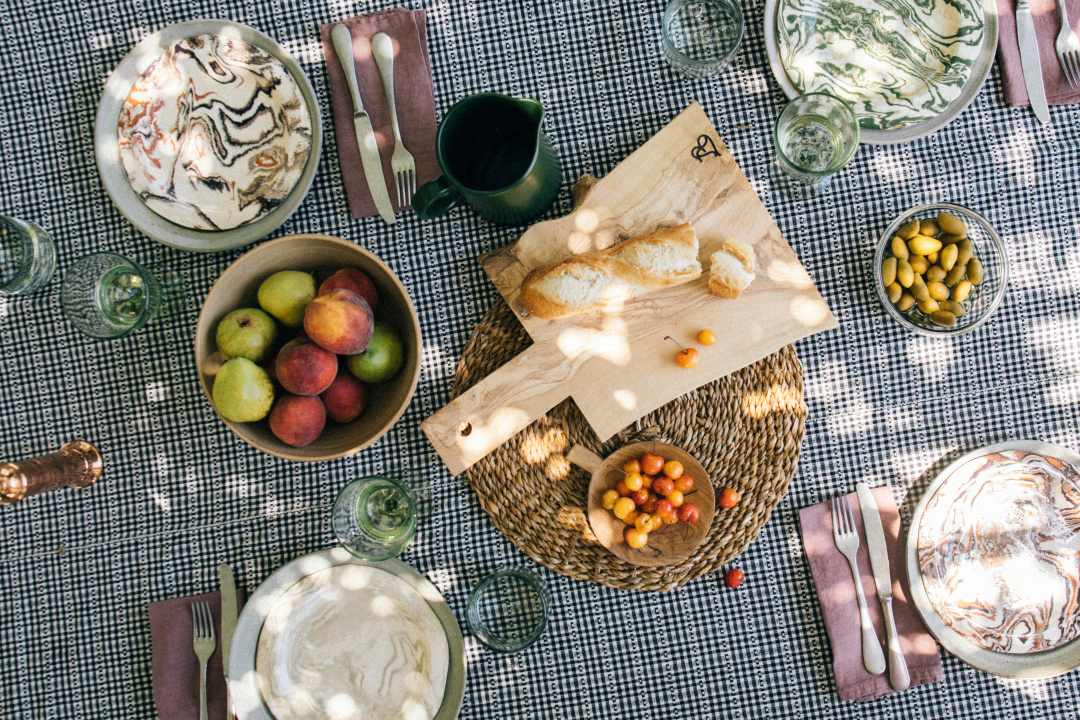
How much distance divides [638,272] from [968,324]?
63 centimetres

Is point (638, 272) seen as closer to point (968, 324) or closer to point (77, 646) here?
point (968, 324)

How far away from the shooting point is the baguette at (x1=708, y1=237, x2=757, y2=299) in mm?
1128

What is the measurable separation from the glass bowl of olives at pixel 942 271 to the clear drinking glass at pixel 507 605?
0.86 metres

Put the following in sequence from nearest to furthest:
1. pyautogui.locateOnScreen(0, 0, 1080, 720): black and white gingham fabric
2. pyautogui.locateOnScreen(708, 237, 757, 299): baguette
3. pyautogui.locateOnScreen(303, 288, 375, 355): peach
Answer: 1. pyautogui.locateOnScreen(303, 288, 375, 355): peach
2. pyautogui.locateOnScreen(708, 237, 757, 299): baguette
3. pyautogui.locateOnScreen(0, 0, 1080, 720): black and white gingham fabric

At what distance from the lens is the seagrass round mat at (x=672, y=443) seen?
3.93ft

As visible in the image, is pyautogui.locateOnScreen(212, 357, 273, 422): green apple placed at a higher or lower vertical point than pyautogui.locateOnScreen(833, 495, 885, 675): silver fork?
higher

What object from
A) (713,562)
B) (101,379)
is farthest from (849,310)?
(101,379)

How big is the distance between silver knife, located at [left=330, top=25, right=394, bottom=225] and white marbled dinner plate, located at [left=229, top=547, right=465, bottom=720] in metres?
0.65

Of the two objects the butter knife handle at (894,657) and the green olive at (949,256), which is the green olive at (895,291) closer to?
the green olive at (949,256)

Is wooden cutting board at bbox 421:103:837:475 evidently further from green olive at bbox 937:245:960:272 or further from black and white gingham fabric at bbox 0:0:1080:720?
green olive at bbox 937:245:960:272

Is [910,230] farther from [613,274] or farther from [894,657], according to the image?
[894,657]

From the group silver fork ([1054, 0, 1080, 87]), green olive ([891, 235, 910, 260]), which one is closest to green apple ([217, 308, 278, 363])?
green olive ([891, 235, 910, 260])

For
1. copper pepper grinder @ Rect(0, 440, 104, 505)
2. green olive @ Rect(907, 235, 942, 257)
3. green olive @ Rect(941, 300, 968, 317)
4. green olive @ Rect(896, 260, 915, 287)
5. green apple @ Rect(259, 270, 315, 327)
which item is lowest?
copper pepper grinder @ Rect(0, 440, 104, 505)

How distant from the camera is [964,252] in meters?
1.17
